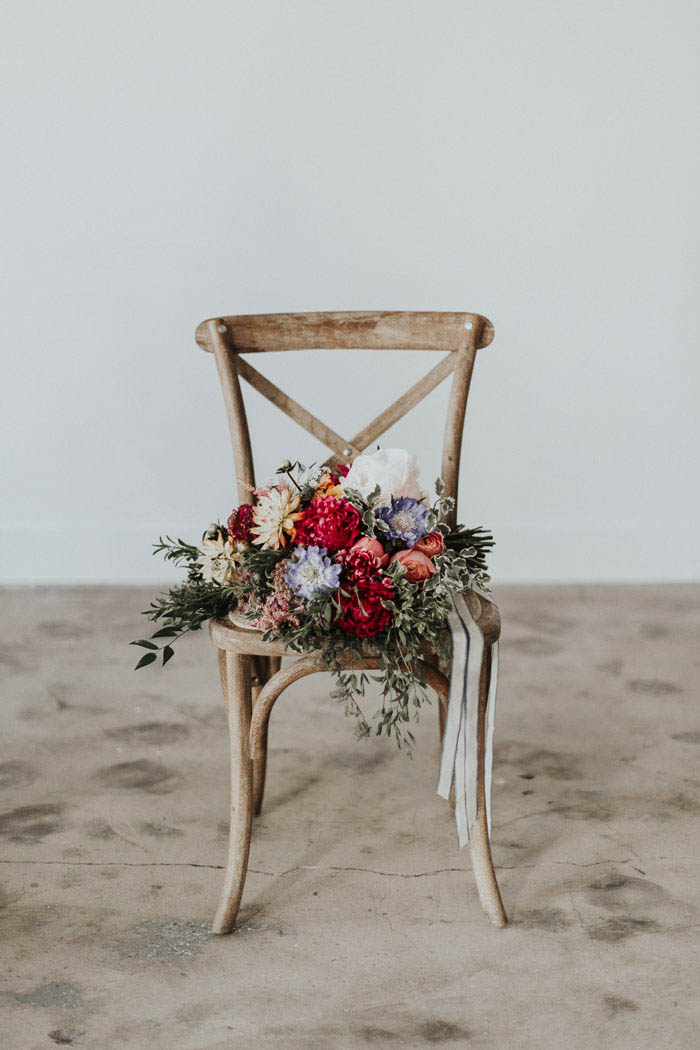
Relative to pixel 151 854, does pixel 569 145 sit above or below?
above

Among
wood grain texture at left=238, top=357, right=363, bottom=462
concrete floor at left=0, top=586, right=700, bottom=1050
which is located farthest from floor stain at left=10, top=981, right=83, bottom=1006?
wood grain texture at left=238, top=357, right=363, bottom=462

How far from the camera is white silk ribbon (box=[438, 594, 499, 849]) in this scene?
145 centimetres

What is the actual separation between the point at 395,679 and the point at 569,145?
2414 millimetres

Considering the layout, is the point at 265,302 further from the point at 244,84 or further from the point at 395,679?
the point at 395,679

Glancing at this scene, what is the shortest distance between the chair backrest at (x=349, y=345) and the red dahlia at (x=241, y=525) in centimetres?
20

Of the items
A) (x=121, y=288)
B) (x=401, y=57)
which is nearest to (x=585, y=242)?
(x=401, y=57)

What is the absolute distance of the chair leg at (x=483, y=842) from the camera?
151cm

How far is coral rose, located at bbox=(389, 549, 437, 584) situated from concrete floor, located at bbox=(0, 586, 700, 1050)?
58cm

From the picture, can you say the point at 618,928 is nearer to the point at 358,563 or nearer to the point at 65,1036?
the point at 358,563

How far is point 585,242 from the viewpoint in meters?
3.29

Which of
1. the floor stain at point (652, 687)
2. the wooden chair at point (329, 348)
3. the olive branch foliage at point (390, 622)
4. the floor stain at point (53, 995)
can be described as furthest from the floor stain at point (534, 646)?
the floor stain at point (53, 995)

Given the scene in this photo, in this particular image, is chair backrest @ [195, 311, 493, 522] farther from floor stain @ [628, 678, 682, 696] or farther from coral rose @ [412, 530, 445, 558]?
floor stain @ [628, 678, 682, 696]

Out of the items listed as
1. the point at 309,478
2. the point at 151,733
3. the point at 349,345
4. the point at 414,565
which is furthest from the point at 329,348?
the point at 151,733

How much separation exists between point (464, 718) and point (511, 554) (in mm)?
2061
